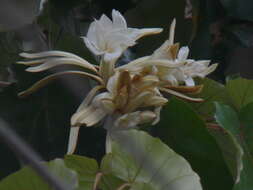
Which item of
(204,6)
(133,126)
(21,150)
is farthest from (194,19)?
(21,150)

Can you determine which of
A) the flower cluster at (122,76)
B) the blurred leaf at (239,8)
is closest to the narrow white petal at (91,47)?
the flower cluster at (122,76)

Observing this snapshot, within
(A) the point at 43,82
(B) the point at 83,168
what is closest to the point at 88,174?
(B) the point at 83,168

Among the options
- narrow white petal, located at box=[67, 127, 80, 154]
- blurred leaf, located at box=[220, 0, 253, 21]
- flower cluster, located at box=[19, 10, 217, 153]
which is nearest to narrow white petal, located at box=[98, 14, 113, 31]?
flower cluster, located at box=[19, 10, 217, 153]

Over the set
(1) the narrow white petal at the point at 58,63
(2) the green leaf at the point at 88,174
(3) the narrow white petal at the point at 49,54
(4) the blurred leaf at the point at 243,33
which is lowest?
(4) the blurred leaf at the point at 243,33

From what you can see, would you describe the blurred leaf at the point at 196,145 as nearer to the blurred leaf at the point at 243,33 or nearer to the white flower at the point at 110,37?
the white flower at the point at 110,37

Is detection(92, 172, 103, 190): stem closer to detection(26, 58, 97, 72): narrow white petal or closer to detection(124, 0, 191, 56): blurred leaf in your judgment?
detection(26, 58, 97, 72): narrow white petal

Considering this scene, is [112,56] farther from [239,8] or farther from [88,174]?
[239,8]
